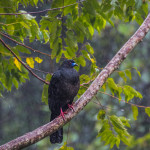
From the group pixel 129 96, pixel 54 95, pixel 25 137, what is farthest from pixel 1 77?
pixel 129 96

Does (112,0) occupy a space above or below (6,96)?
above

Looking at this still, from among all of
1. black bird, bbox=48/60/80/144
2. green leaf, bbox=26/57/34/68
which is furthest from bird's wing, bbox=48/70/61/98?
green leaf, bbox=26/57/34/68

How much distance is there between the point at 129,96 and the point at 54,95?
0.90 meters

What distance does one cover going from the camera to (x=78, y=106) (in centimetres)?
249

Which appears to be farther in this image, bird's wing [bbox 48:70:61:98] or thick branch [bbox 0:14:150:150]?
bird's wing [bbox 48:70:61:98]

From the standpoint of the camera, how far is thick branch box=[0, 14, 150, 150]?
2078 mm

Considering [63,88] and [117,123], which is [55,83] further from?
[117,123]

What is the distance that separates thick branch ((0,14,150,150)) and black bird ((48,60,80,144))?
1.51 feet

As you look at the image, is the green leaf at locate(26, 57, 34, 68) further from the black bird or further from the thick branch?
the thick branch

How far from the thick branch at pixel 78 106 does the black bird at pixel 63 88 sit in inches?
18.2

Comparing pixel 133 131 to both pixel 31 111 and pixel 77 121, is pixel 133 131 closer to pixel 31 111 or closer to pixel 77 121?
pixel 77 121

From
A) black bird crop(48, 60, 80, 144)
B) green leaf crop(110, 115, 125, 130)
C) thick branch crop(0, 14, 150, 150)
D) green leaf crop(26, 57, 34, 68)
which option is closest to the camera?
thick branch crop(0, 14, 150, 150)

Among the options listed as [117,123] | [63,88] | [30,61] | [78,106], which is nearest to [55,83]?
[63,88]

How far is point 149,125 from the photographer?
5871mm
